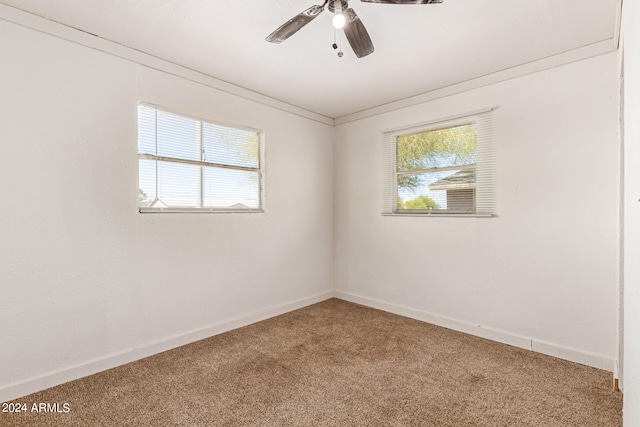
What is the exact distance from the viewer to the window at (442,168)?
2.98 metres

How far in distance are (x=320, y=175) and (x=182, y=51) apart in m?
2.14

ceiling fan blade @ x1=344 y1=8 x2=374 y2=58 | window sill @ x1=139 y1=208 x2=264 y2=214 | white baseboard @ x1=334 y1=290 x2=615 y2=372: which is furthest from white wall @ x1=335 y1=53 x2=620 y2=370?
window sill @ x1=139 y1=208 x2=264 y2=214

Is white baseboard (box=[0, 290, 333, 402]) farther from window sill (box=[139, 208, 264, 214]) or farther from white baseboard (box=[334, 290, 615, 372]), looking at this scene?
white baseboard (box=[334, 290, 615, 372])

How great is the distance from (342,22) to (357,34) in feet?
0.83

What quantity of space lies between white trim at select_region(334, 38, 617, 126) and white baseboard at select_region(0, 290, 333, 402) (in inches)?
105

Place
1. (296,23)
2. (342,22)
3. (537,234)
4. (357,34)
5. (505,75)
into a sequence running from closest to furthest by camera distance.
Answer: (342,22)
(296,23)
(357,34)
(537,234)
(505,75)

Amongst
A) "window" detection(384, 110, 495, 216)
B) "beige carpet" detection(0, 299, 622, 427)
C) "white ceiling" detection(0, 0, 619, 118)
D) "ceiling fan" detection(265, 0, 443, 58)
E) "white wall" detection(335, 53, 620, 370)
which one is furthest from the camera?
"window" detection(384, 110, 495, 216)

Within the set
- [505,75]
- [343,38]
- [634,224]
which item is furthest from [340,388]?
[505,75]

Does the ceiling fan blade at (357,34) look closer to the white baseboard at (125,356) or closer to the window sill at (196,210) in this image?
the window sill at (196,210)

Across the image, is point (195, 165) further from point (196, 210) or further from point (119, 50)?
point (119, 50)

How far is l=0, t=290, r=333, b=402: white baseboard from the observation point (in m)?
2.01

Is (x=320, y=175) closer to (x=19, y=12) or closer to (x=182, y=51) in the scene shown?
(x=182, y=51)

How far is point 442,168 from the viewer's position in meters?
3.29

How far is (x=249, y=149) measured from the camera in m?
3.39
